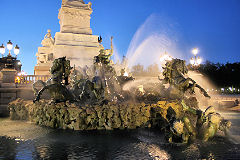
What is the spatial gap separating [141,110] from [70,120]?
9.92 ft

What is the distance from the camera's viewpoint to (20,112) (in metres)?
12.8

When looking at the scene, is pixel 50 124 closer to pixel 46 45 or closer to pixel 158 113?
pixel 158 113

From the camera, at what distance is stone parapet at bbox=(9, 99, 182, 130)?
30.7 feet

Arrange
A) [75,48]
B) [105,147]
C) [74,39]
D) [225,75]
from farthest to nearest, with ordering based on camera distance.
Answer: [225,75], [74,39], [75,48], [105,147]

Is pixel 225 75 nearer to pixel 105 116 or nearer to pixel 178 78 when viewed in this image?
pixel 178 78

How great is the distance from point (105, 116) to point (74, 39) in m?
17.6

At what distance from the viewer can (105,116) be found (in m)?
9.42

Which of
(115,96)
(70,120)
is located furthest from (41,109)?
(115,96)

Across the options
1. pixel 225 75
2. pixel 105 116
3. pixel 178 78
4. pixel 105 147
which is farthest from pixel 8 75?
pixel 225 75

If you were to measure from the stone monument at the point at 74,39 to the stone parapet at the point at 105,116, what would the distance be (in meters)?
14.7

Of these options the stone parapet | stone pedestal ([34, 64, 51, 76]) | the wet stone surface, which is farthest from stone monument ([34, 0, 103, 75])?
the wet stone surface

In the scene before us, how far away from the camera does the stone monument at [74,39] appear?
964 inches

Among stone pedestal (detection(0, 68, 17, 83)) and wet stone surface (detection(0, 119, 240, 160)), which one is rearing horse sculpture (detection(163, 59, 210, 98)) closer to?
wet stone surface (detection(0, 119, 240, 160))

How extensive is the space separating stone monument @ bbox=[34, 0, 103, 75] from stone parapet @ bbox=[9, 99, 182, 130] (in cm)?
1473
